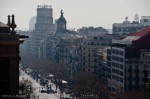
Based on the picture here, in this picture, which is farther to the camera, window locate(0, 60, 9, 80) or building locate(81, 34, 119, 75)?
building locate(81, 34, 119, 75)

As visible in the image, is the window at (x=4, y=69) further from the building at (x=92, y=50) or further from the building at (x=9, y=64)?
the building at (x=92, y=50)

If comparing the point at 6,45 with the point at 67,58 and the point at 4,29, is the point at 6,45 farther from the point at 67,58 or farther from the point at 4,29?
the point at 67,58

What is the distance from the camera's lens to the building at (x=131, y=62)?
101750 millimetres

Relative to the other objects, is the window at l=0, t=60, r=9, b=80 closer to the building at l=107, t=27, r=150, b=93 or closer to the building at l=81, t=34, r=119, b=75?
the building at l=107, t=27, r=150, b=93

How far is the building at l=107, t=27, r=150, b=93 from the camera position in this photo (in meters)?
102

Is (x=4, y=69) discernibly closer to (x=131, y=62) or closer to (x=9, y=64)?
(x=9, y=64)

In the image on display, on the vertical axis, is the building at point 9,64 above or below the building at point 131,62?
above

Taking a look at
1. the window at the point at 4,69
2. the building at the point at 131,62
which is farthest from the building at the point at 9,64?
the building at the point at 131,62

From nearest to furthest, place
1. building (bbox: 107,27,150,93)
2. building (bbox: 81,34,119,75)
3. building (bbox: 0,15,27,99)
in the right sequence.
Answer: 1. building (bbox: 0,15,27,99)
2. building (bbox: 107,27,150,93)
3. building (bbox: 81,34,119,75)

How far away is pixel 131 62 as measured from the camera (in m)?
104

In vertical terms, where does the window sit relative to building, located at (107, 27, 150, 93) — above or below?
above

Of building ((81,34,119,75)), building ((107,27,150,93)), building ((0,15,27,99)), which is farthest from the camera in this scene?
building ((81,34,119,75))

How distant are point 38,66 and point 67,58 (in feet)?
64.2

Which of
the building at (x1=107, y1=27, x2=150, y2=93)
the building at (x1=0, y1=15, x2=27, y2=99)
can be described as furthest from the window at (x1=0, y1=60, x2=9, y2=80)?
the building at (x1=107, y1=27, x2=150, y2=93)
